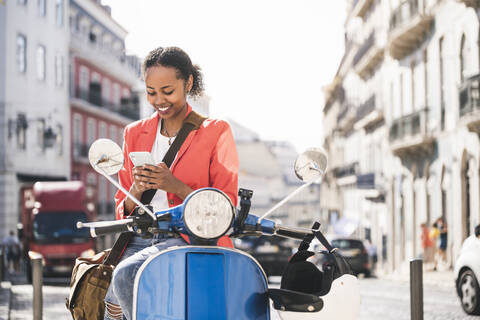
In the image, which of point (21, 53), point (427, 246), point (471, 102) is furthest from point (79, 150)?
point (471, 102)

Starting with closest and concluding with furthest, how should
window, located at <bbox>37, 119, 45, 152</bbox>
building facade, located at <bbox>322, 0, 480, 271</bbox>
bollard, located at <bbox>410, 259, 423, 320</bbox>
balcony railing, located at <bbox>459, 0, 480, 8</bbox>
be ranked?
bollard, located at <bbox>410, 259, 423, 320</bbox>, balcony railing, located at <bbox>459, 0, 480, 8</bbox>, building facade, located at <bbox>322, 0, 480, 271</bbox>, window, located at <bbox>37, 119, 45, 152</bbox>

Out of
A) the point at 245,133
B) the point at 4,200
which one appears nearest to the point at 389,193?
the point at 4,200

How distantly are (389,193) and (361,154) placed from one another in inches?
487

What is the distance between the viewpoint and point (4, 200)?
35031 mm

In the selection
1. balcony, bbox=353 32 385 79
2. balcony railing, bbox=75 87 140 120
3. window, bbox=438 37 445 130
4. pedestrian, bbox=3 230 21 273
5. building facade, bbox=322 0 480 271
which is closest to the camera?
building facade, bbox=322 0 480 271

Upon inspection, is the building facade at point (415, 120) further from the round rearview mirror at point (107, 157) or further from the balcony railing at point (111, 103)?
the round rearview mirror at point (107, 157)

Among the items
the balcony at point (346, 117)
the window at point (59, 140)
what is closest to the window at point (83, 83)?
the window at point (59, 140)

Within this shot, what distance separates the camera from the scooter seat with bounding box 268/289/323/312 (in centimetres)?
335

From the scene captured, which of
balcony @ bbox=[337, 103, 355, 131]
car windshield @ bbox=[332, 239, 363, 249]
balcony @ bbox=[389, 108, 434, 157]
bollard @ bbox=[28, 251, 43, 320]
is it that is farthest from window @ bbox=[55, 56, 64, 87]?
bollard @ bbox=[28, 251, 43, 320]

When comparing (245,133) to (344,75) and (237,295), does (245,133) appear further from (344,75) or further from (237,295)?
(237,295)

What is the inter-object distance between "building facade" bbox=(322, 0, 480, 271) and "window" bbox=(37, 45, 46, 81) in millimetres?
14340

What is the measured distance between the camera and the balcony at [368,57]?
138 ft

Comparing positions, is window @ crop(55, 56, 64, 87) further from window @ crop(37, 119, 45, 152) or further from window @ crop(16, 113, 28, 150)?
window @ crop(16, 113, 28, 150)

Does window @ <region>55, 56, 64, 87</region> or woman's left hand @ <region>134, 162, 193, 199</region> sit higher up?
window @ <region>55, 56, 64, 87</region>
